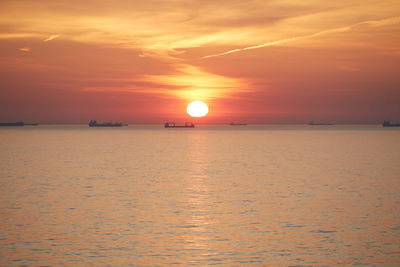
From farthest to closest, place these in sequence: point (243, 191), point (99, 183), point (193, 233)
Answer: point (99, 183) → point (243, 191) → point (193, 233)

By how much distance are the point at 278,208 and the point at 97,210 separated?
1374cm

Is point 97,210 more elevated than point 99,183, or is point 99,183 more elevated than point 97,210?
point 99,183

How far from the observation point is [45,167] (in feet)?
241

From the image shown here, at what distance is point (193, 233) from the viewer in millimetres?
27828

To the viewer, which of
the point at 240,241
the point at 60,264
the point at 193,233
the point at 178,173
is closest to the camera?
the point at 60,264

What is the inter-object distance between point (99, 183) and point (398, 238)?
3468 centimetres

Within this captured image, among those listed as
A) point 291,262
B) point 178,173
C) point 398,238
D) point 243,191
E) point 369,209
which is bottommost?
point 291,262

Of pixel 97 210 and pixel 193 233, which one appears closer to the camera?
pixel 193 233

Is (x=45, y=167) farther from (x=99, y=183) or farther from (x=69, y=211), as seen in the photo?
(x=69, y=211)

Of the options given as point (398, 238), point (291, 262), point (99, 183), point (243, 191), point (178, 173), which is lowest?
point (291, 262)

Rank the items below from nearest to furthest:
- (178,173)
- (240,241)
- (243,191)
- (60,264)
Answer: (60,264) → (240,241) → (243,191) → (178,173)

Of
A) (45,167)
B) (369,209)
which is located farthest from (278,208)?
(45,167)

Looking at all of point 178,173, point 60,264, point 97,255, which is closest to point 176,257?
point 97,255

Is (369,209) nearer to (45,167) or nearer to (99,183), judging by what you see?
(99,183)
